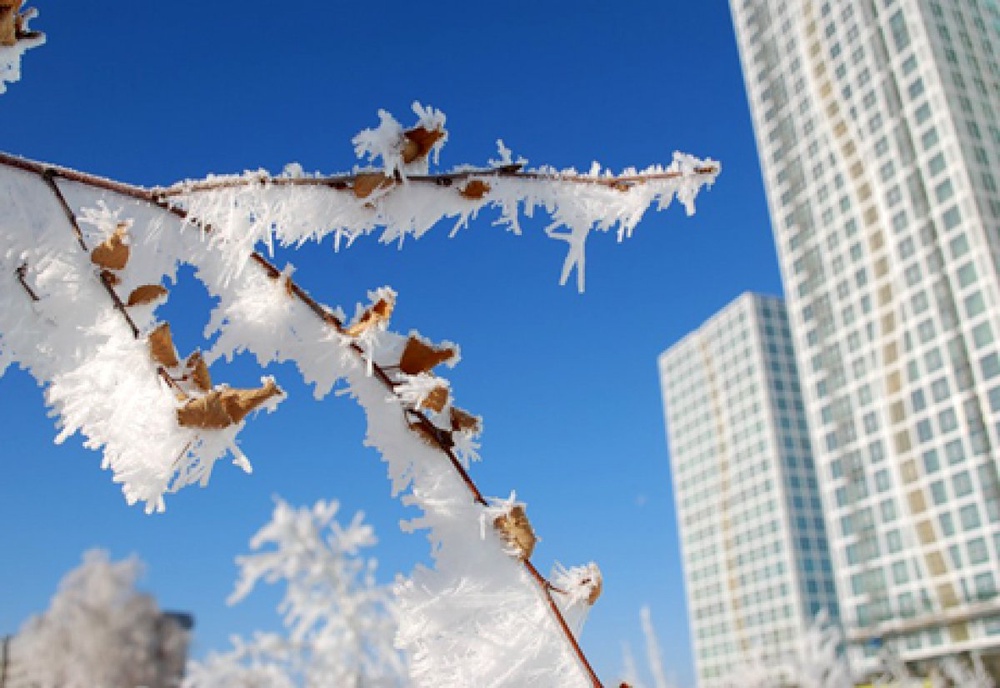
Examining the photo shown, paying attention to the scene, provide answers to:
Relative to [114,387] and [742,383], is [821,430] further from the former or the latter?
[114,387]

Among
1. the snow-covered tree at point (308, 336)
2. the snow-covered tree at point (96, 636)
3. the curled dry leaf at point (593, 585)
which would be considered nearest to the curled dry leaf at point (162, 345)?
the snow-covered tree at point (308, 336)

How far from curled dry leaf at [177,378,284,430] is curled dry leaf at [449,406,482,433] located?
0.14 m

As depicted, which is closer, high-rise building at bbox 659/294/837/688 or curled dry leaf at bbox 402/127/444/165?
curled dry leaf at bbox 402/127/444/165

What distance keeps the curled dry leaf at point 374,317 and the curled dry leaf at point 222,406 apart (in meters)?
0.10

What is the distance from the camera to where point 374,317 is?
2.25ft

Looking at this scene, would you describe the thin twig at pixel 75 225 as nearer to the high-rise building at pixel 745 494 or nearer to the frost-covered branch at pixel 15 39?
the frost-covered branch at pixel 15 39

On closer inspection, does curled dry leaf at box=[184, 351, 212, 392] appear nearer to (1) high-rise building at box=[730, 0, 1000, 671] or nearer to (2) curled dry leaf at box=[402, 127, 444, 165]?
(2) curled dry leaf at box=[402, 127, 444, 165]

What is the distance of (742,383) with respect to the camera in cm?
5641

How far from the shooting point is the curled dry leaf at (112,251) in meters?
0.71

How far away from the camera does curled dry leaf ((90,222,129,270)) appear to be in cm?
71

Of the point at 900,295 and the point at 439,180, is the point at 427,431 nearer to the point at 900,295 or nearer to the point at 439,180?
the point at 439,180

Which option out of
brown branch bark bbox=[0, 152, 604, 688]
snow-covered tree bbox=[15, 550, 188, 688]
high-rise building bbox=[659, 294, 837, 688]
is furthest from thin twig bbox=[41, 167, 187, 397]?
high-rise building bbox=[659, 294, 837, 688]

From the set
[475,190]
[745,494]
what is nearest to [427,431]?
[475,190]

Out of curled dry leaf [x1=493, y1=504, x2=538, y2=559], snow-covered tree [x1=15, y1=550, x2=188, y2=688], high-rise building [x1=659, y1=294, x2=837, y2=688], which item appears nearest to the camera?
curled dry leaf [x1=493, y1=504, x2=538, y2=559]
